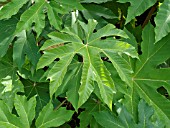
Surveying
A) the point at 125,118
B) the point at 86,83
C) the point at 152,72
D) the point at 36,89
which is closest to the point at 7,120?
the point at 36,89

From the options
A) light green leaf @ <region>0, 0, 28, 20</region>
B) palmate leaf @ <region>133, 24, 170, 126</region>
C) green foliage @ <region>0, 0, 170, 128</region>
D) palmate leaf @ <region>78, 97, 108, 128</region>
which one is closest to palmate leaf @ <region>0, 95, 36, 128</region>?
green foliage @ <region>0, 0, 170, 128</region>

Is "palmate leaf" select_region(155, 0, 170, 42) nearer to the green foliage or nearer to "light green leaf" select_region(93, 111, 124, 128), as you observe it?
the green foliage

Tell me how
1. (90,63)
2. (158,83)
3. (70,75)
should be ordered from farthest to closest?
(158,83)
(70,75)
(90,63)

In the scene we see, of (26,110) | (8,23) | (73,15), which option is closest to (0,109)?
(26,110)

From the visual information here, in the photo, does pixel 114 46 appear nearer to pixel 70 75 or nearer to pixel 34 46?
pixel 70 75

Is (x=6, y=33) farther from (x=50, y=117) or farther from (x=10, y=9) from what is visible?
(x=50, y=117)

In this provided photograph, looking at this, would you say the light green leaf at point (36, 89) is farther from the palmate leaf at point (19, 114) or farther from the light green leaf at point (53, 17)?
the light green leaf at point (53, 17)
